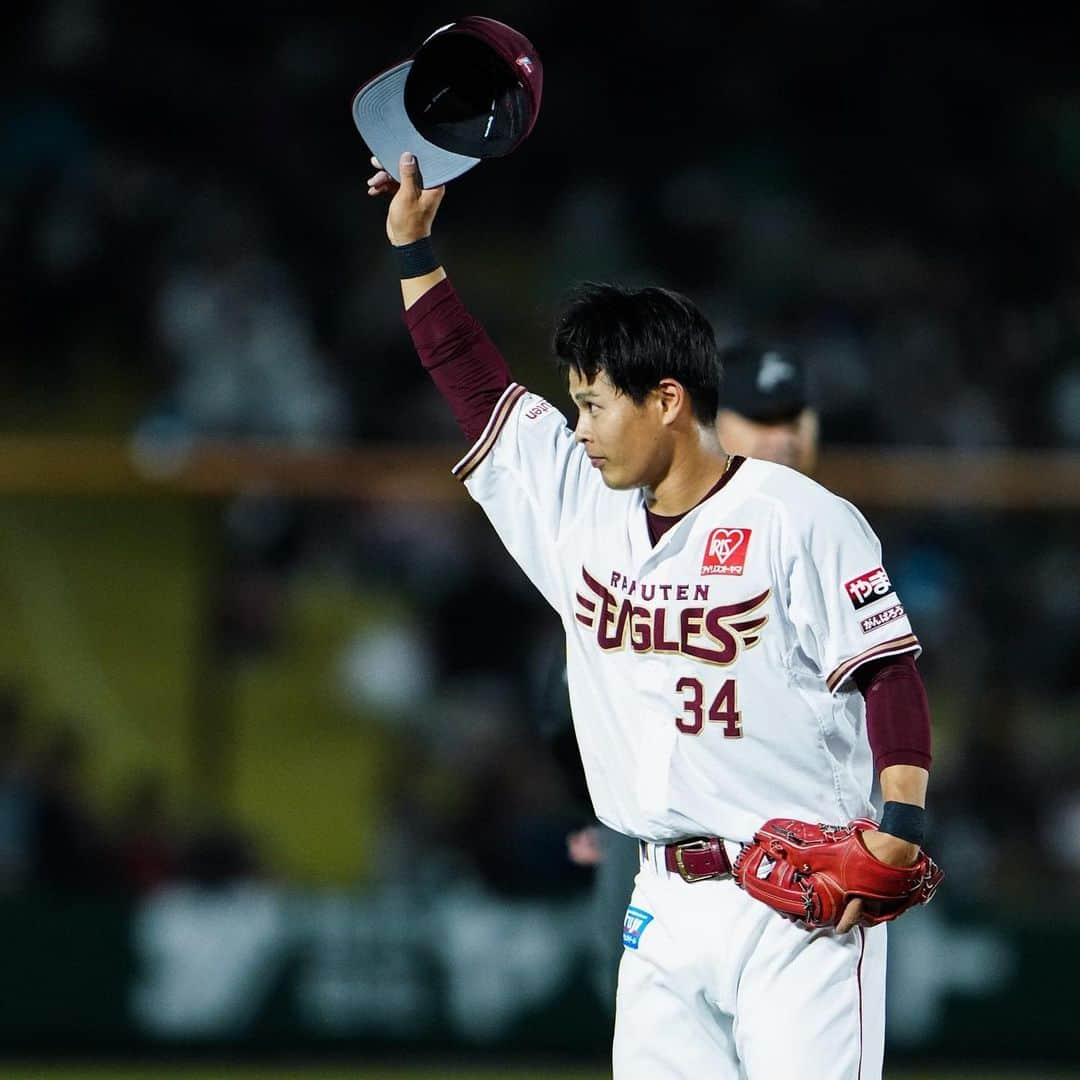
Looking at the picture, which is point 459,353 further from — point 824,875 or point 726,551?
point 824,875

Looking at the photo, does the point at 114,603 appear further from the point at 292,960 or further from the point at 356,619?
the point at 292,960

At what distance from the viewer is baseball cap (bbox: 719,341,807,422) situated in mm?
4367

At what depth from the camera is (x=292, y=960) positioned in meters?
8.02

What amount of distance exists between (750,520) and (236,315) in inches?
285

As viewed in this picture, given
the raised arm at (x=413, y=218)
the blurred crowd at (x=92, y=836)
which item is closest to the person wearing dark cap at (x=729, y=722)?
the raised arm at (x=413, y=218)

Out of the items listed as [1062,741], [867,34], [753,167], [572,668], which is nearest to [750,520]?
[572,668]

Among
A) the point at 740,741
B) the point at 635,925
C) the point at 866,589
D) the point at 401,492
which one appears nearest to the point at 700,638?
the point at 740,741

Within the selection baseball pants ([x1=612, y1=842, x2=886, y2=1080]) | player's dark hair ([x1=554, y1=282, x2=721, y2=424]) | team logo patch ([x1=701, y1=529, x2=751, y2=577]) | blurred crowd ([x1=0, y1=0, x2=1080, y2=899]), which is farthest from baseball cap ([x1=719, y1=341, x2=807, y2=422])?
blurred crowd ([x1=0, y1=0, x2=1080, y2=899])

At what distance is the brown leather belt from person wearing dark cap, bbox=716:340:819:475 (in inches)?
49.8

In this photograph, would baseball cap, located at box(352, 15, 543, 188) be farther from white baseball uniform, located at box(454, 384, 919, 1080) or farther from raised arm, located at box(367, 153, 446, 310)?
white baseball uniform, located at box(454, 384, 919, 1080)

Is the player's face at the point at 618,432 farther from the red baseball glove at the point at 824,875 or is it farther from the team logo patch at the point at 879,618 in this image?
the red baseball glove at the point at 824,875

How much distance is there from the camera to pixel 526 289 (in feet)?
36.9

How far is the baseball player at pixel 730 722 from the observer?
10.4 feet

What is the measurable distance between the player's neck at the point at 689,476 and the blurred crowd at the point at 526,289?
16.1 ft
